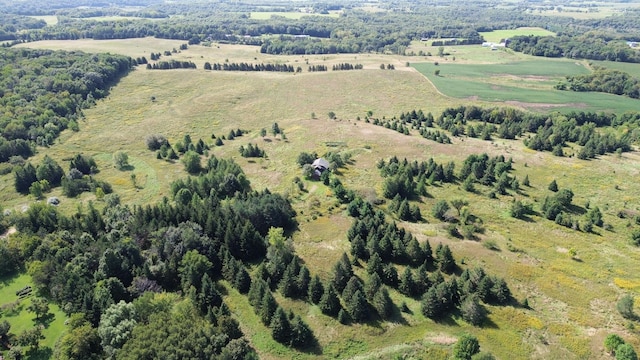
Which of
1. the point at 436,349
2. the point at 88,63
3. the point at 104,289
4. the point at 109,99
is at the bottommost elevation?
the point at 436,349

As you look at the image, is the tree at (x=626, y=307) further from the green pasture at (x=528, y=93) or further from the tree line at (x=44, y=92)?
the tree line at (x=44, y=92)

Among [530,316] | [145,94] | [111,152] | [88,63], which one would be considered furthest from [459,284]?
[88,63]

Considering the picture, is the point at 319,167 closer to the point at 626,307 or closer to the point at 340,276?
the point at 340,276

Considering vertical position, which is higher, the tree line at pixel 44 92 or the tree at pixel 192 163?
the tree line at pixel 44 92

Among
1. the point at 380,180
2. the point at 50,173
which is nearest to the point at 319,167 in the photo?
the point at 380,180

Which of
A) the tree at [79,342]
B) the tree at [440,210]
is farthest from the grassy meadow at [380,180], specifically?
the tree at [79,342]

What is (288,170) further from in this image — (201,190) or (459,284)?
(459,284)

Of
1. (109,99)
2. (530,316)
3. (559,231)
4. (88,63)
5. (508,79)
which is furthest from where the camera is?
(508,79)
